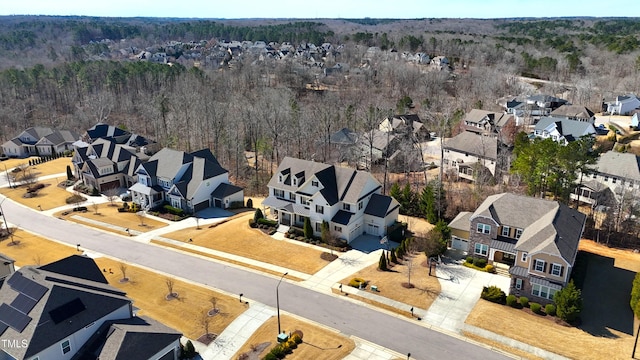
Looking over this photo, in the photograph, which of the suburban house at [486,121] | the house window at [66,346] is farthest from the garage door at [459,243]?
the suburban house at [486,121]

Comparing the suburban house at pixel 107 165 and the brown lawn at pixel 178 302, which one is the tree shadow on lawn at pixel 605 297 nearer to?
the brown lawn at pixel 178 302

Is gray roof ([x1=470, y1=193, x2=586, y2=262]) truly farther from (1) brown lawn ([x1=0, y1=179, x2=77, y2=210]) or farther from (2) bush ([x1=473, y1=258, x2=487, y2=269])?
(1) brown lawn ([x1=0, y1=179, x2=77, y2=210])

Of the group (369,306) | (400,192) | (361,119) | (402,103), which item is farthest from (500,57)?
(369,306)

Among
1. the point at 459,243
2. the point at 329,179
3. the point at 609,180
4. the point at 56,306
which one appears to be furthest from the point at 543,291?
the point at 56,306

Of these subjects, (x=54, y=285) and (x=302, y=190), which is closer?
(x=54, y=285)

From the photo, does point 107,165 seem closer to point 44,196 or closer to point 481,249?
point 44,196

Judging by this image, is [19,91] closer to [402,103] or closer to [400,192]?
[402,103]

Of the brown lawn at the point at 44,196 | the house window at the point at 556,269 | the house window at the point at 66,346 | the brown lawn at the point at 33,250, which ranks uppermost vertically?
the house window at the point at 66,346
